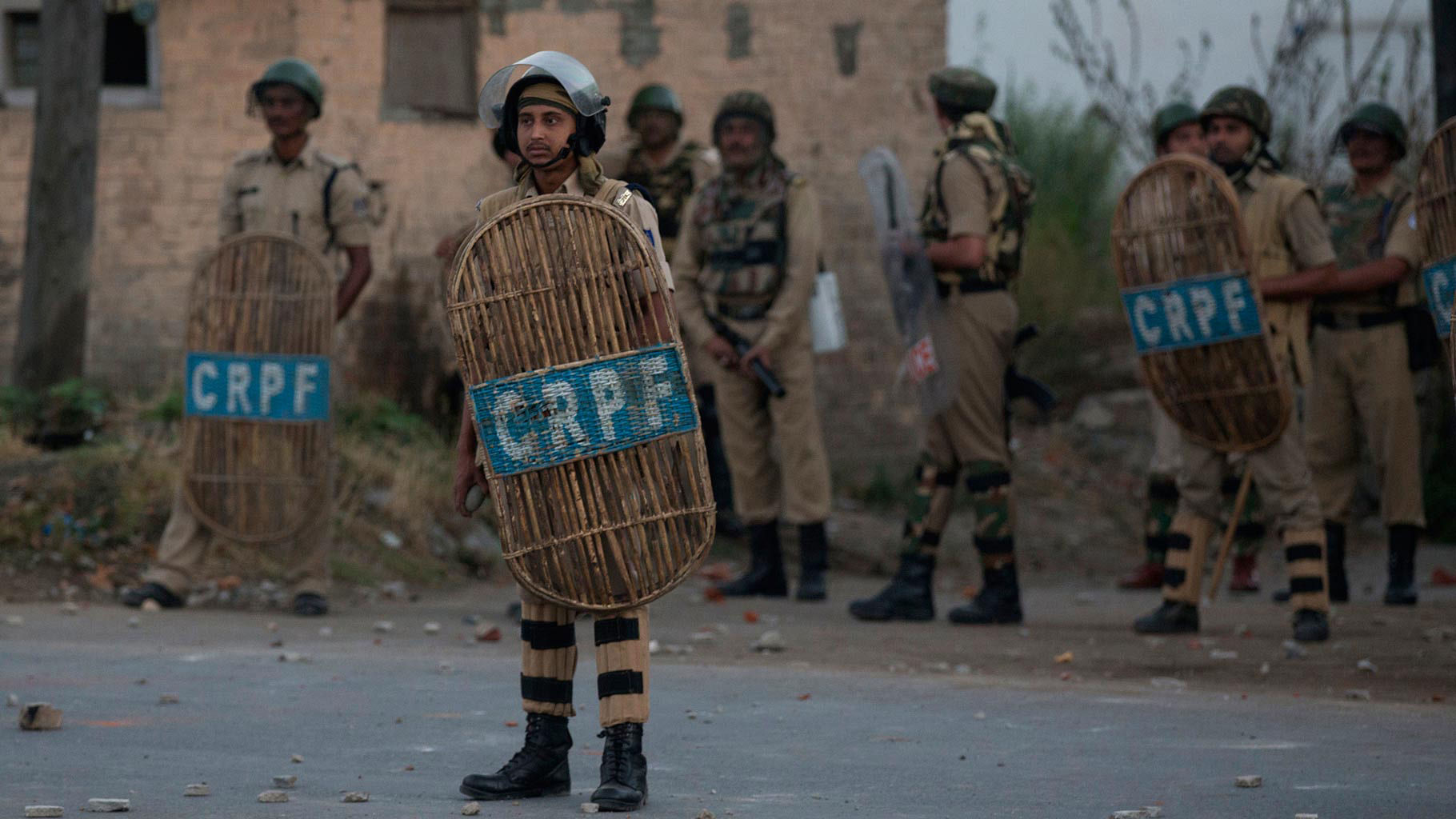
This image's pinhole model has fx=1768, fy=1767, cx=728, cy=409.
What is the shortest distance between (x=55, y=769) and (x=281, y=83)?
13.4 feet

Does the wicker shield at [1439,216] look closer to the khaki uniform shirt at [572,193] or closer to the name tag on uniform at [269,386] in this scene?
the khaki uniform shirt at [572,193]

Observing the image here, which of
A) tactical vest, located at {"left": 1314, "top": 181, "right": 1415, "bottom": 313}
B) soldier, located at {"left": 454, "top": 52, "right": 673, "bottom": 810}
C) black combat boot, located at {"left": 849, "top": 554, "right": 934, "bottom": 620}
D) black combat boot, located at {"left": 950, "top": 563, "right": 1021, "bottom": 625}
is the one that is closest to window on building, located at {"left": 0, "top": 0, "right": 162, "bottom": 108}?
black combat boot, located at {"left": 849, "top": 554, "right": 934, "bottom": 620}

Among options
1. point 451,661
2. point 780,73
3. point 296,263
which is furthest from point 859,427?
point 451,661

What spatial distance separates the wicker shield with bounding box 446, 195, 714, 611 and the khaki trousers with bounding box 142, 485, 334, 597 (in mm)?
4055

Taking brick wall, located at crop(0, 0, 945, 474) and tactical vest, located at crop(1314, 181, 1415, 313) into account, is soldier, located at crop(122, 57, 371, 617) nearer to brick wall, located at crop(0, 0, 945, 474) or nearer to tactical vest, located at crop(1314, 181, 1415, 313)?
brick wall, located at crop(0, 0, 945, 474)

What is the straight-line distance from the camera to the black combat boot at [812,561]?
8.54 m

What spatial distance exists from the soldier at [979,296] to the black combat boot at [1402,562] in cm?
184

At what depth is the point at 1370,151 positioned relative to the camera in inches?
314

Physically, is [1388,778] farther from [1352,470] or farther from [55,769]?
[1352,470]

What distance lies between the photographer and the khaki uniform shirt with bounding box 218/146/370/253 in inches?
307

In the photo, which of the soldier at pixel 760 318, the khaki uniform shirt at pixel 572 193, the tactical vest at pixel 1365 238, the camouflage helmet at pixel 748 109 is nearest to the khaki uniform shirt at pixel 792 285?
the soldier at pixel 760 318

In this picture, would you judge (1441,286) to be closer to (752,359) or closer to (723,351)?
(752,359)

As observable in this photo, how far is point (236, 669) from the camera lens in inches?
235

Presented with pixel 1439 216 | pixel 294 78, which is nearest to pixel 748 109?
pixel 294 78
